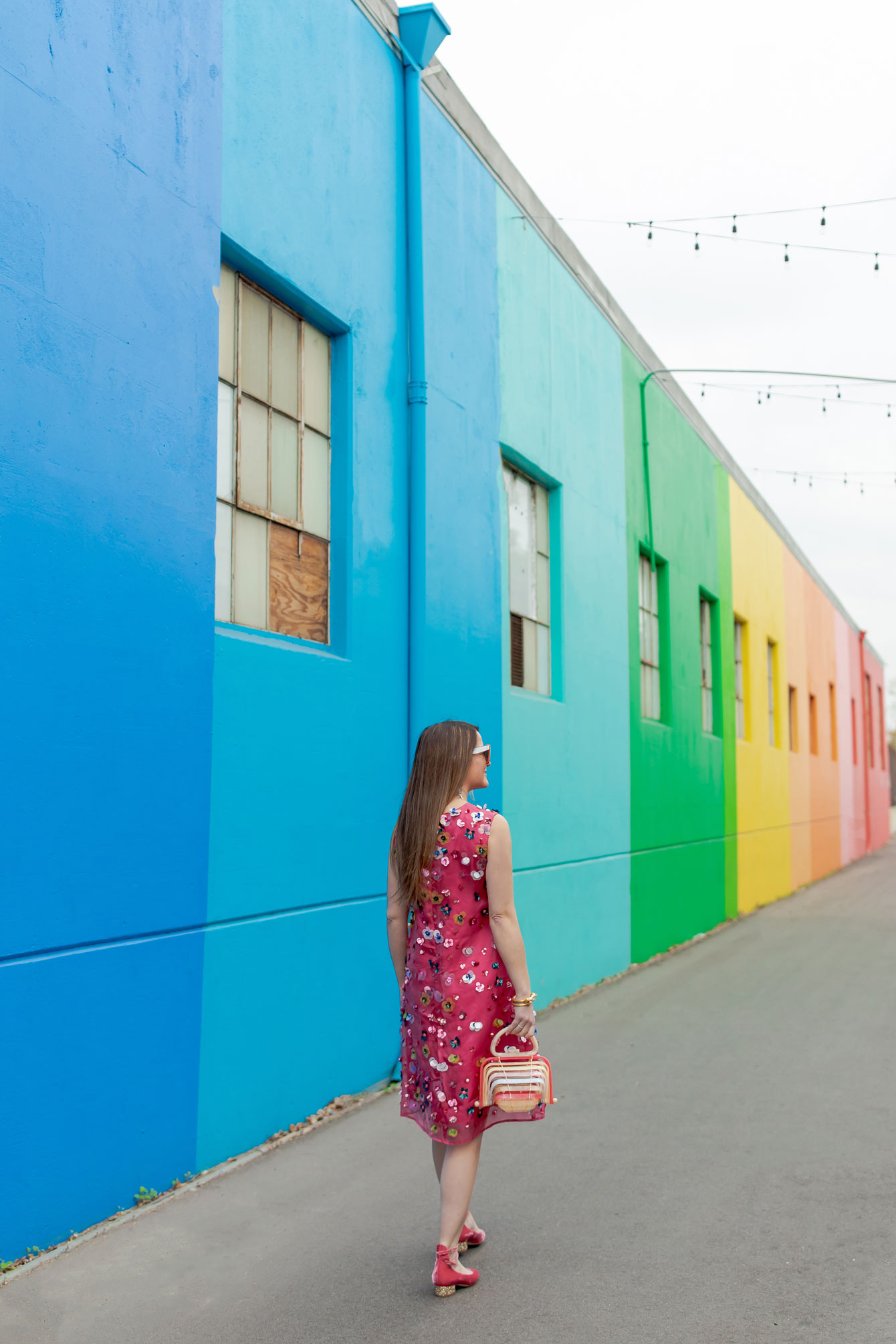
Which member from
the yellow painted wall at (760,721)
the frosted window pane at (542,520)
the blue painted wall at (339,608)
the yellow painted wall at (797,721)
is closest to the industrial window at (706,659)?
the yellow painted wall at (760,721)

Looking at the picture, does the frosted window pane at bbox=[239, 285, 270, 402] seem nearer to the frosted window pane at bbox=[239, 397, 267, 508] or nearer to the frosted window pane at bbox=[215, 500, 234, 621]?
the frosted window pane at bbox=[239, 397, 267, 508]

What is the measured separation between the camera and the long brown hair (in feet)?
11.7

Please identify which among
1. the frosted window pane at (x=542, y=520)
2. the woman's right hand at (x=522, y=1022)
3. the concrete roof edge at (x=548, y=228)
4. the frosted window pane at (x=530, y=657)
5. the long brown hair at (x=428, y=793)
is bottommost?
the woman's right hand at (x=522, y=1022)

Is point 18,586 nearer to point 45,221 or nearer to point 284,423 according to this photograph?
point 45,221

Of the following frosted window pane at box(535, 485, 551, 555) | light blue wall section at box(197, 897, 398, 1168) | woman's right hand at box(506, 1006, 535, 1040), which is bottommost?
light blue wall section at box(197, 897, 398, 1168)

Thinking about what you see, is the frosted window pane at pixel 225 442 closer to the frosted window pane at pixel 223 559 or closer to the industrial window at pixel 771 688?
Result: the frosted window pane at pixel 223 559

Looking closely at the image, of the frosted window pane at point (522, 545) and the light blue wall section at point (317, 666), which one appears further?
the frosted window pane at point (522, 545)

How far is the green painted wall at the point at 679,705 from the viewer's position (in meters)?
10.0

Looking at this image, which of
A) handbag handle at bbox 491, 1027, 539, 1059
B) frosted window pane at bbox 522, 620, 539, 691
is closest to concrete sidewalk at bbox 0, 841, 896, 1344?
handbag handle at bbox 491, 1027, 539, 1059

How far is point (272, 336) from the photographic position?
5.29 meters

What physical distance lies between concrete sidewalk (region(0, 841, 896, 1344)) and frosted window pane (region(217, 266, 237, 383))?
3.21 metres

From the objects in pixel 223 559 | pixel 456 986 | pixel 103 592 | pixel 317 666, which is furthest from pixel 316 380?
pixel 456 986

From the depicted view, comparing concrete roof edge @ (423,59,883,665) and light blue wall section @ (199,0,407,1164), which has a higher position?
concrete roof edge @ (423,59,883,665)

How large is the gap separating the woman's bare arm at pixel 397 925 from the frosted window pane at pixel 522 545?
167 inches
